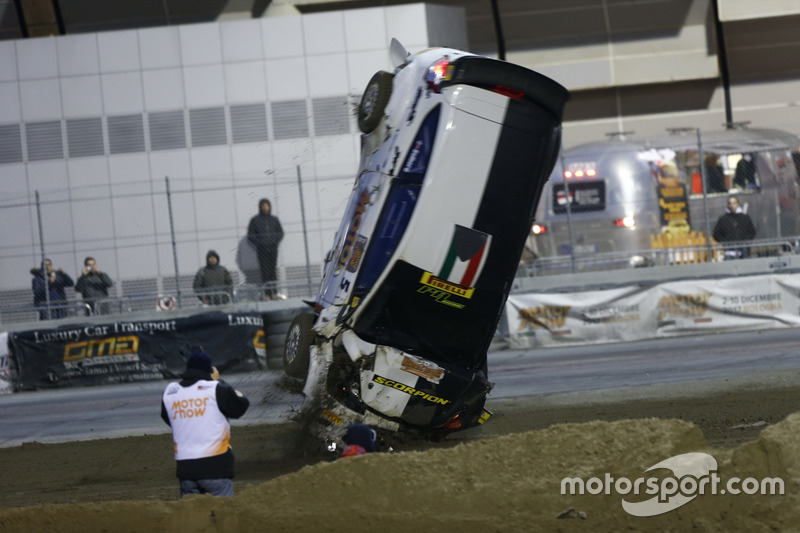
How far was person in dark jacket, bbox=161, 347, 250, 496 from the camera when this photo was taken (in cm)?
629

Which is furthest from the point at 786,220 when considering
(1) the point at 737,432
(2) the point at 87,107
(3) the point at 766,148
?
(2) the point at 87,107

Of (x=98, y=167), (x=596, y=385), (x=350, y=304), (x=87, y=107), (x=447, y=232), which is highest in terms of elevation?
(x=87, y=107)

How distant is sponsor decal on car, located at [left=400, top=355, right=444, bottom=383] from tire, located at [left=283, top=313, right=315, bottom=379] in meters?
0.92

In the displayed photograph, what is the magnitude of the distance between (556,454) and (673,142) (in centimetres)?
1614

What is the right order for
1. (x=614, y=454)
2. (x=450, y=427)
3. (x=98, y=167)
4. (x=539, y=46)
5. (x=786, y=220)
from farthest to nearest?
(x=539, y=46) → (x=98, y=167) → (x=786, y=220) → (x=450, y=427) → (x=614, y=454)

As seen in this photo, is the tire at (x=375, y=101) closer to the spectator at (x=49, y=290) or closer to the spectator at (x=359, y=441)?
the spectator at (x=359, y=441)

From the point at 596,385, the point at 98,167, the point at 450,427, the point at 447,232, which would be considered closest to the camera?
the point at 447,232

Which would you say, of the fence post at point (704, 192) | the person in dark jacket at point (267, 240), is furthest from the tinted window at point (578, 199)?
the person in dark jacket at point (267, 240)

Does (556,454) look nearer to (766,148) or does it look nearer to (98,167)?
(766,148)

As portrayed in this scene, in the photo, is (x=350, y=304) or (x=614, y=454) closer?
(x=614, y=454)

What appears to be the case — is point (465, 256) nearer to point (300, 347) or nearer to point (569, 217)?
point (300, 347)

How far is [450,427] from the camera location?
8.16 m

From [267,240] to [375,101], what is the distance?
391 inches

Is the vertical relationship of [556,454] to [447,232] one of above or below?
below
